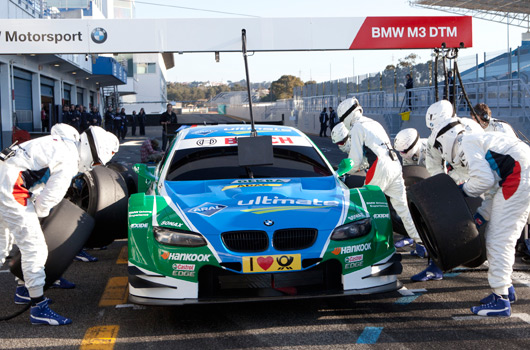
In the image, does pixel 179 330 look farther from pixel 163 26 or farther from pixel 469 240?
pixel 163 26

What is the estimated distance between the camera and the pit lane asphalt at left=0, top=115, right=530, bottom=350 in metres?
4.28

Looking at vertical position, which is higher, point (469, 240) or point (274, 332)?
point (469, 240)

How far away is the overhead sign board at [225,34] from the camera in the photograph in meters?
17.4

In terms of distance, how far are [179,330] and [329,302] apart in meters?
1.27

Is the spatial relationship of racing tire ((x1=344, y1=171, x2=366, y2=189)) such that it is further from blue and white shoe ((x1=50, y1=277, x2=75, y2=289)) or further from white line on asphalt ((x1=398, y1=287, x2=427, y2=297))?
blue and white shoe ((x1=50, y1=277, x2=75, y2=289))

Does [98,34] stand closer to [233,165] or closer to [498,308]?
[233,165]

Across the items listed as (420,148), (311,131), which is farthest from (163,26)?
(311,131)

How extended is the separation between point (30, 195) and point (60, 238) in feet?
1.30

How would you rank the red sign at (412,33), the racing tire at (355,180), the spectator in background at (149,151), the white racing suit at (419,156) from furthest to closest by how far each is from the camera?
the red sign at (412,33), the spectator in background at (149,151), the white racing suit at (419,156), the racing tire at (355,180)

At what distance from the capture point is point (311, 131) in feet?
143

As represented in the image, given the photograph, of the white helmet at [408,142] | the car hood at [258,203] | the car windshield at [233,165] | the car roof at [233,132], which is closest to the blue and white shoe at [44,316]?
the car hood at [258,203]

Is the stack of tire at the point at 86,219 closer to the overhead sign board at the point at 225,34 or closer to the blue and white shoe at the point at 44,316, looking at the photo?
the blue and white shoe at the point at 44,316

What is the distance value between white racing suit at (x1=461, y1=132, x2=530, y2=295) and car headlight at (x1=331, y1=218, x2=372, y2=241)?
0.80 meters

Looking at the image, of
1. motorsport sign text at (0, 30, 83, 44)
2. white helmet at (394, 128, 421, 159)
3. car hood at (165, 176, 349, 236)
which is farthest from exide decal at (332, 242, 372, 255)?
motorsport sign text at (0, 30, 83, 44)
